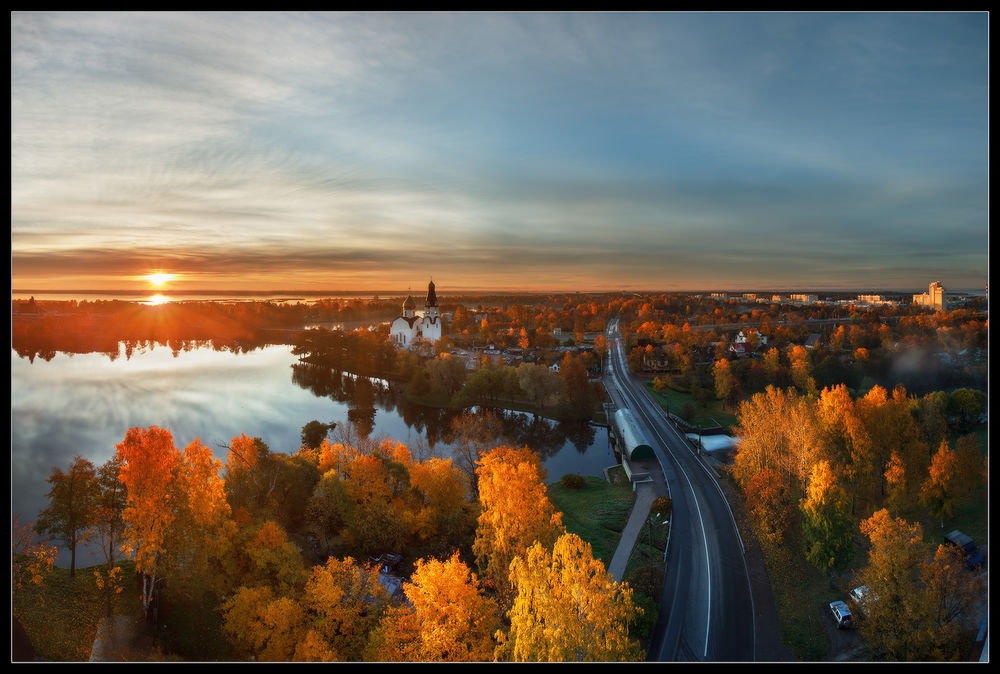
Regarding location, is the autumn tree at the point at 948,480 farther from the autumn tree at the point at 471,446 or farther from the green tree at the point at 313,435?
the green tree at the point at 313,435

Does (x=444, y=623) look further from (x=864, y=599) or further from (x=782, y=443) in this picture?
(x=782, y=443)

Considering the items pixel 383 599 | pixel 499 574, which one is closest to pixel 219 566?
pixel 383 599

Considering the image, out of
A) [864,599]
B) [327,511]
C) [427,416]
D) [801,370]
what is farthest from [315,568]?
[801,370]

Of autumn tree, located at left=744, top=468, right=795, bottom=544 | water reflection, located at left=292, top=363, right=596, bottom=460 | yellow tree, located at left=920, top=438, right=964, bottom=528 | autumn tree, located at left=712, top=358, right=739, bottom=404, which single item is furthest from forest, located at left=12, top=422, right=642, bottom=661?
autumn tree, located at left=712, top=358, right=739, bottom=404

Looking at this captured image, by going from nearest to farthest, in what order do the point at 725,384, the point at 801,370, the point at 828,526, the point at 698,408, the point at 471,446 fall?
1. the point at 828,526
2. the point at 471,446
3. the point at 801,370
4. the point at 725,384
5. the point at 698,408

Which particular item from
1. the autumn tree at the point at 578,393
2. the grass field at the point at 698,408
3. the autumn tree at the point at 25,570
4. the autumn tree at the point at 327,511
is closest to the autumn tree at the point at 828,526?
the autumn tree at the point at 327,511
